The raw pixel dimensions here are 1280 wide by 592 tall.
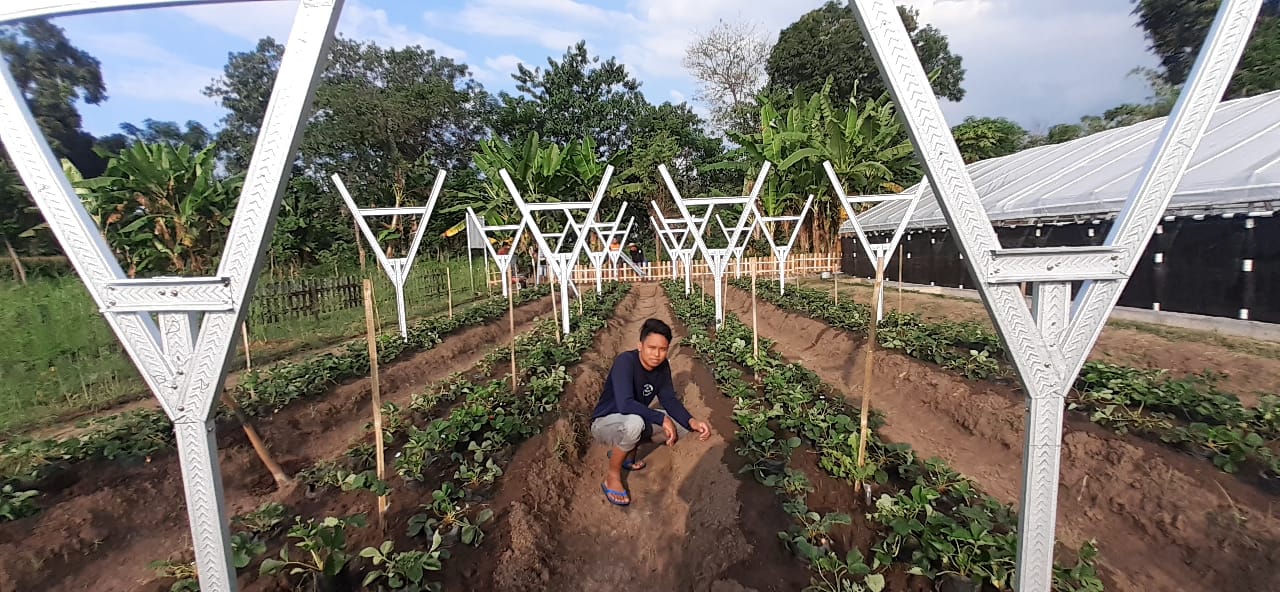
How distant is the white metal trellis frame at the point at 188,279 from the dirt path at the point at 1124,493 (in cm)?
412

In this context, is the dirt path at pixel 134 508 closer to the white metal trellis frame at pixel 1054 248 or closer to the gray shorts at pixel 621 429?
the gray shorts at pixel 621 429

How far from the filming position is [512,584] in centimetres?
293

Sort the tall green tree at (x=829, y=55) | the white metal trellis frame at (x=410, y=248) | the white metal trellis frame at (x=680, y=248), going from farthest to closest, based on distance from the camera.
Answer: the tall green tree at (x=829, y=55) → the white metal trellis frame at (x=680, y=248) → the white metal trellis frame at (x=410, y=248)

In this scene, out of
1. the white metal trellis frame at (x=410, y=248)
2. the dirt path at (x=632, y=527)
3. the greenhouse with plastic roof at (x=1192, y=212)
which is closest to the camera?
the dirt path at (x=632, y=527)

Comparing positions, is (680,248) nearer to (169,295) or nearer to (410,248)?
(410,248)

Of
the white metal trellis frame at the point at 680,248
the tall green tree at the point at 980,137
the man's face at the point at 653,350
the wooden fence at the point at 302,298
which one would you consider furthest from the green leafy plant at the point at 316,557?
the tall green tree at the point at 980,137

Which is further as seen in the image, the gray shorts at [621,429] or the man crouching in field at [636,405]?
the gray shorts at [621,429]

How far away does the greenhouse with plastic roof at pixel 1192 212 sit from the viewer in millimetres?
7211

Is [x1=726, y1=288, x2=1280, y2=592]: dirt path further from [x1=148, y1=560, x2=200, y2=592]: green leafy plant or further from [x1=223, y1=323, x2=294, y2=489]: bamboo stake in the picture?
[x1=223, y1=323, x2=294, y2=489]: bamboo stake

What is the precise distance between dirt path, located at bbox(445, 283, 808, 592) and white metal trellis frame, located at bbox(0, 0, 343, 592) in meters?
1.65

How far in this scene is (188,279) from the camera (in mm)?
1642

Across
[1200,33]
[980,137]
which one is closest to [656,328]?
[1200,33]

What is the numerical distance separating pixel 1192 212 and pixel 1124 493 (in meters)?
7.16

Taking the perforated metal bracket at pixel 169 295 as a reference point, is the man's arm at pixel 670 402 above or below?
below
